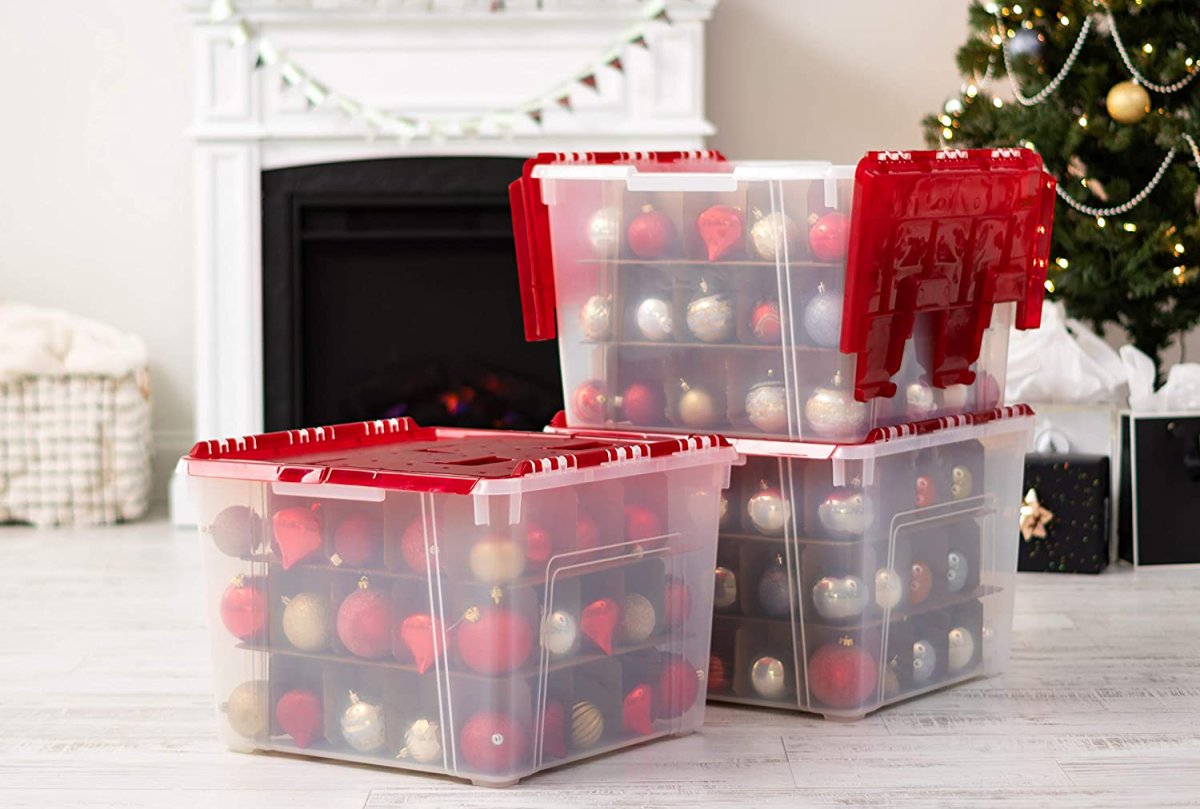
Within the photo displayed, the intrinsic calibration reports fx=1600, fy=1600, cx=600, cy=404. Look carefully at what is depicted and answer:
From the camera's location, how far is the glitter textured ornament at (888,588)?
2.07 metres

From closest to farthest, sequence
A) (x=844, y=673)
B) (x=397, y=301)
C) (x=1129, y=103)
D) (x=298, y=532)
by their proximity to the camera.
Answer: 1. (x=298, y=532)
2. (x=844, y=673)
3. (x=1129, y=103)
4. (x=397, y=301)

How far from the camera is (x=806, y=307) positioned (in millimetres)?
2023

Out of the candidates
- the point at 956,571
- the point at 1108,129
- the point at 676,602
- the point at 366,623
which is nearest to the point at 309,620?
the point at 366,623

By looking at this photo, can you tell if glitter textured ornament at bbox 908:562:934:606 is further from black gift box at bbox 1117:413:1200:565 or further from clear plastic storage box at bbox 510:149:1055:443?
black gift box at bbox 1117:413:1200:565

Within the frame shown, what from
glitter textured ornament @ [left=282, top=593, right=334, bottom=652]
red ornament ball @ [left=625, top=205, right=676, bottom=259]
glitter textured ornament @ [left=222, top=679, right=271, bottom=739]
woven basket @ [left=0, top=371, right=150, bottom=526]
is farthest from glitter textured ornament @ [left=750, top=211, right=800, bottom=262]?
woven basket @ [left=0, top=371, right=150, bottom=526]

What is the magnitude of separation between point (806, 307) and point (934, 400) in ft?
0.91

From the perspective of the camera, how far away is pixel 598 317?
2162 millimetres

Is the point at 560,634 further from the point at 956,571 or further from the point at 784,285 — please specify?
the point at 956,571

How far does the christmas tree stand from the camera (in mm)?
3217

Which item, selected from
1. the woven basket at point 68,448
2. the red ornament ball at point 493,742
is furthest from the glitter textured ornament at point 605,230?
the woven basket at point 68,448

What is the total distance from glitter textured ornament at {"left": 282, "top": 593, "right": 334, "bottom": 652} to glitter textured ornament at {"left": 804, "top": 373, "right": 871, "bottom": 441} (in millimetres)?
657

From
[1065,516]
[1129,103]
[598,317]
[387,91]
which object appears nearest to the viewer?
[598,317]

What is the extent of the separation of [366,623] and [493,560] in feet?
0.61

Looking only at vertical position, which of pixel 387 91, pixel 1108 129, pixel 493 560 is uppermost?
pixel 387 91
